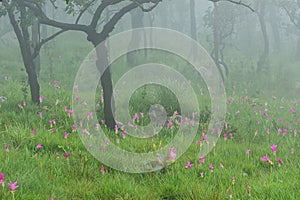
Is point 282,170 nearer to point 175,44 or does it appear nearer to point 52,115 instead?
point 52,115

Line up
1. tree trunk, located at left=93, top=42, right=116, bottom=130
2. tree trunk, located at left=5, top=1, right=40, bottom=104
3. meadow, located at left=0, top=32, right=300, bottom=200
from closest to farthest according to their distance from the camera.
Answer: meadow, located at left=0, top=32, right=300, bottom=200 → tree trunk, located at left=93, top=42, right=116, bottom=130 → tree trunk, located at left=5, top=1, right=40, bottom=104

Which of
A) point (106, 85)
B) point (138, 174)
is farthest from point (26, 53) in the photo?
point (138, 174)

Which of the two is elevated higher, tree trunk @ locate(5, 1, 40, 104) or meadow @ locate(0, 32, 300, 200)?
tree trunk @ locate(5, 1, 40, 104)

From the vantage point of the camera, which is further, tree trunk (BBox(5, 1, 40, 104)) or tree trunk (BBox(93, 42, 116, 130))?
tree trunk (BBox(5, 1, 40, 104))

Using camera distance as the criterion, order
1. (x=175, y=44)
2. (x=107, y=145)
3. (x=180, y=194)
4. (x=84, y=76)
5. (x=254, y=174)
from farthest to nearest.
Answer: (x=175, y=44) → (x=84, y=76) → (x=107, y=145) → (x=254, y=174) → (x=180, y=194)

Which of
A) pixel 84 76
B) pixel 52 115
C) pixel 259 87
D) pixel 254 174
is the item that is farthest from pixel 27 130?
pixel 259 87

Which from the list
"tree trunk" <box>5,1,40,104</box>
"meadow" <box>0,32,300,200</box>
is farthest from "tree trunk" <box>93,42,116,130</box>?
"tree trunk" <box>5,1,40,104</box>

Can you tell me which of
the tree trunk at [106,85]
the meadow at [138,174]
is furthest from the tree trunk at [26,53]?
the tree trunk at [106,85]

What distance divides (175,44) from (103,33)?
20.7 m

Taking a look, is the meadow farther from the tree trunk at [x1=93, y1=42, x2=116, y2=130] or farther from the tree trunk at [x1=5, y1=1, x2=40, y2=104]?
the tree trunk at [x1=93, y1=42, x2=116, y2=130]

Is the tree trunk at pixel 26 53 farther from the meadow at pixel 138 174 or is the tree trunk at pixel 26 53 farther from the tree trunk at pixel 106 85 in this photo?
the tree trunk at pixel 106 85

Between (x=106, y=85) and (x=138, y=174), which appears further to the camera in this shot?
(x=106, y=85)

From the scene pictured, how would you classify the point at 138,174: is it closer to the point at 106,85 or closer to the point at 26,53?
the point at 106,85

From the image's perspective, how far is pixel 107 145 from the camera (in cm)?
519
